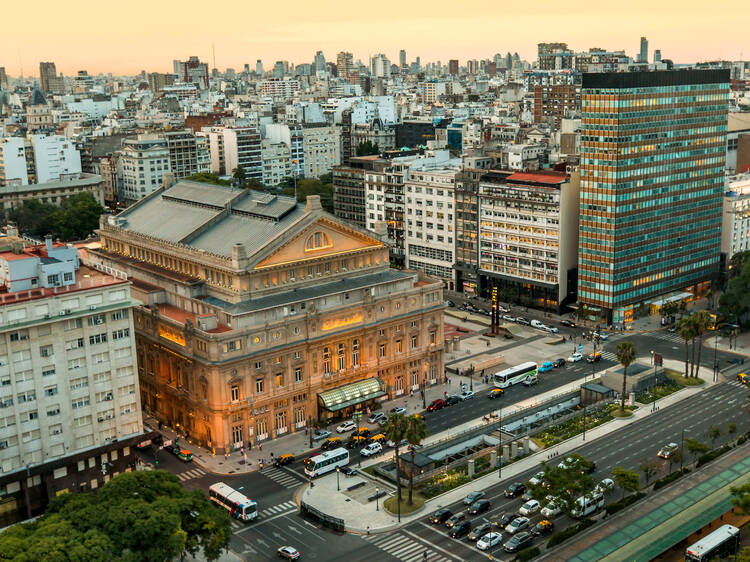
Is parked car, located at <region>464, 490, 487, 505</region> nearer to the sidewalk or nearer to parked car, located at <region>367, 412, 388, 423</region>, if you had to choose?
the sidewalk

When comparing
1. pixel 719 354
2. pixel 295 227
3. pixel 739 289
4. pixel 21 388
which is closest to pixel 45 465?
pixel 21 388

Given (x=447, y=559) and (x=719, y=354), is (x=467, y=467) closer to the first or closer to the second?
(x=447, y=559)

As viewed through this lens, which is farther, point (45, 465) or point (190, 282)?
point (190, 282)

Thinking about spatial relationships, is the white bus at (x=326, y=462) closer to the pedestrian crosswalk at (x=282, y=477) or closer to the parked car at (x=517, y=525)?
the pedestrian crosswalk at (x=282, y=477)

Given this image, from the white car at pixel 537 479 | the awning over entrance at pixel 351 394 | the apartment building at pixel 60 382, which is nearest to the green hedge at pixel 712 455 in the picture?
the white car at pixel 537 479

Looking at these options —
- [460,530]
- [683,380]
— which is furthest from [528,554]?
[683,380]

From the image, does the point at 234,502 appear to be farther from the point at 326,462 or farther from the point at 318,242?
the point at 318,242
